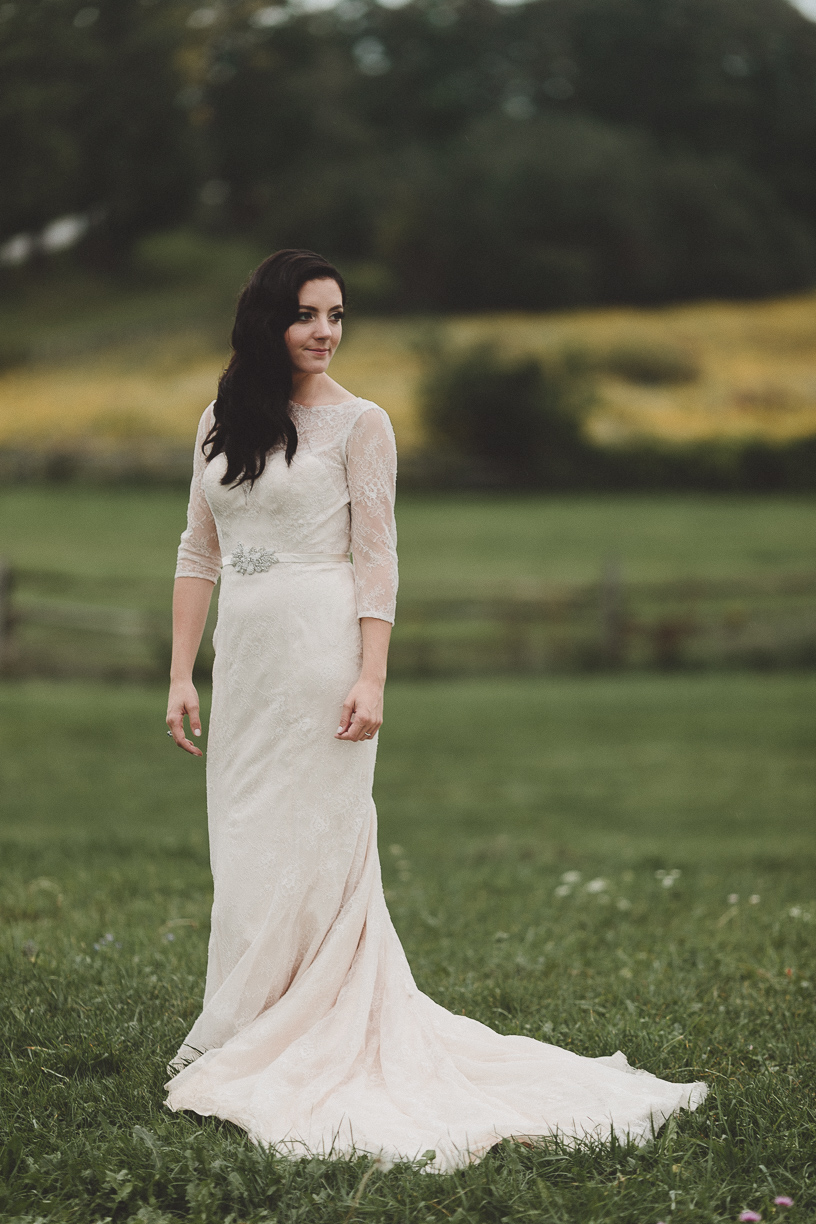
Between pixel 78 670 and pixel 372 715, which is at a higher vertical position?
pixel 372 715

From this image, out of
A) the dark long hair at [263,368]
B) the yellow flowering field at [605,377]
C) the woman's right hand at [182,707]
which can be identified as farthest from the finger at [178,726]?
the yellow flowering field at [605,377]

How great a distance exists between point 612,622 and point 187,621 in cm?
1149

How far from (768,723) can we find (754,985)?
8376mm

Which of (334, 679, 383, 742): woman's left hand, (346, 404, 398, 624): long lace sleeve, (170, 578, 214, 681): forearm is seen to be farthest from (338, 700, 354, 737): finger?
(170, 578, 214, 681): forearm

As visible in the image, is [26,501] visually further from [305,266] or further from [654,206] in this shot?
[305,266]

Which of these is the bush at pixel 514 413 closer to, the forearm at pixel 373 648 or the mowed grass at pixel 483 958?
the mowed grass at pixel 483 958

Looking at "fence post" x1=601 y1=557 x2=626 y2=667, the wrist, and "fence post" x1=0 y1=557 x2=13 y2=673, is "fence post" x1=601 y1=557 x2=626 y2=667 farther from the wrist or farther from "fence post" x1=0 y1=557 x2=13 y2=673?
the wrist

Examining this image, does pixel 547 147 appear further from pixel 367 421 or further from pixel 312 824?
pixel 312 824

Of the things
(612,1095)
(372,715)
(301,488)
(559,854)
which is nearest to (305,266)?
(301,488)

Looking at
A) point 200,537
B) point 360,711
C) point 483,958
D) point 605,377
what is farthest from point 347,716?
point 605,377

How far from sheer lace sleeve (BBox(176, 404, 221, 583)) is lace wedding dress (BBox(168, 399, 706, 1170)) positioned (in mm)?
97

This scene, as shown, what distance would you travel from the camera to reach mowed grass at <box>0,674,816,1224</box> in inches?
103

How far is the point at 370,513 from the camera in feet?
10.2

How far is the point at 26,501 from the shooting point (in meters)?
20.2
